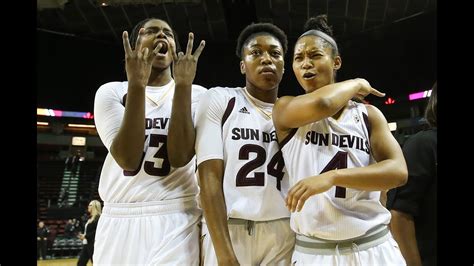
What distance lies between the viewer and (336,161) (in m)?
2.12

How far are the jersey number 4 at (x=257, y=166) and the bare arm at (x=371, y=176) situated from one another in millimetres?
391

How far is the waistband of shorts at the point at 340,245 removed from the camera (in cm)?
207

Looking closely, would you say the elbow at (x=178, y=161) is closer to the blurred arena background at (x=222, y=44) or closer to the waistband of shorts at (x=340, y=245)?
the waistband of shorts at (x=340, y=245)

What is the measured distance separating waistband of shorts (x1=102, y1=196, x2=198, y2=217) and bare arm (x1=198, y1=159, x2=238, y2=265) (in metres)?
0.26

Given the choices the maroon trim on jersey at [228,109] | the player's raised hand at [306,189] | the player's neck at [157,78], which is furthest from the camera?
the player's neck at [157,78]

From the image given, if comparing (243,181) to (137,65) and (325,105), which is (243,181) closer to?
(325,105)

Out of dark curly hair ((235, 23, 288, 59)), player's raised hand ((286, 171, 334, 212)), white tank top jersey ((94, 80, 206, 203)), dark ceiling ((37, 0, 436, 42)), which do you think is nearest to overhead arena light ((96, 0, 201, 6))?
dark ceiling ((37, 0, 436, 42))

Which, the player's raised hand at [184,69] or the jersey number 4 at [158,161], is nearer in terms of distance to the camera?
the player's raised hand at [184,69]

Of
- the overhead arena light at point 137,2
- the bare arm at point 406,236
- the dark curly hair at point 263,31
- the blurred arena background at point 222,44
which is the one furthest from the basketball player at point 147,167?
the overhead arena light at point 137,2

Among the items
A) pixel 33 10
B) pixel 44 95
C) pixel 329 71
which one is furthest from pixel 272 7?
pixel 33 10

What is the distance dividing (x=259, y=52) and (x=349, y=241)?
1017 mm

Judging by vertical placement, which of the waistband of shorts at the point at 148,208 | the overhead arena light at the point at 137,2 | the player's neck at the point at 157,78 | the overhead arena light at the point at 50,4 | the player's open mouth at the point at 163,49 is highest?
the overhead arena light at the point at 50,4

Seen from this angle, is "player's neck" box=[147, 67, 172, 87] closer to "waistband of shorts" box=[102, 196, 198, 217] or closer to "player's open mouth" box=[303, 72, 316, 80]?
"waistband of shorts" box=[102, 196, 198, 217]

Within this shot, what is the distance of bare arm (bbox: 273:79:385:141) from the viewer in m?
1.99
